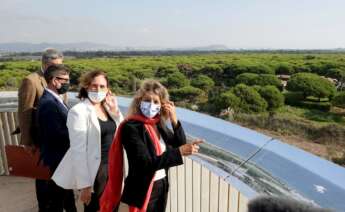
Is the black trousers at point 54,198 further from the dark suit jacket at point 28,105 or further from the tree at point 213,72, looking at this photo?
the tree at point 213,72

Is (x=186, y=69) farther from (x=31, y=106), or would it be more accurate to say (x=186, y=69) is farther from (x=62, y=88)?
(x=62, y=88)

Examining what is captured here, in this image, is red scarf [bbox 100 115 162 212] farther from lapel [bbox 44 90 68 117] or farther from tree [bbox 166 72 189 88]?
tree [bbox 166 72 189 88]

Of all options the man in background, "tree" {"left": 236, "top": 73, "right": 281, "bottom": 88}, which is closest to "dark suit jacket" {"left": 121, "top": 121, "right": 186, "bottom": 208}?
the man in background

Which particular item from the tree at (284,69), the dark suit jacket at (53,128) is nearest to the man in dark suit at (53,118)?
the dark suit jacket at (53,128)

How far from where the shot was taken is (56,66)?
90.2 inches

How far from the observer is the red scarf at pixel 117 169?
173 centimetres

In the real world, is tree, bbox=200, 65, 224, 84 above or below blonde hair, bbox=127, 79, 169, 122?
below

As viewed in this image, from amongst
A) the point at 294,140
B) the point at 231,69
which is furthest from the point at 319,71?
the point at 294,140

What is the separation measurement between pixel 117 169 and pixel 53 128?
60 cm

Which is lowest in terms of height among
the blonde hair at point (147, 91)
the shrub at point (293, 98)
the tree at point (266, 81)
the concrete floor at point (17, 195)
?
the shrub at point (293, 98)

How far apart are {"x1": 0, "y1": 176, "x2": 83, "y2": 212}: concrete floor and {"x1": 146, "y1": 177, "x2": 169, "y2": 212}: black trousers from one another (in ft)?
4.78

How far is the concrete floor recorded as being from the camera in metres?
3.26

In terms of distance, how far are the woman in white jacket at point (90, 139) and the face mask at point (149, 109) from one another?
1.35 feet

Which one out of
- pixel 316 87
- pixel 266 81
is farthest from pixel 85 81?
pixel 266 81
